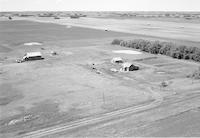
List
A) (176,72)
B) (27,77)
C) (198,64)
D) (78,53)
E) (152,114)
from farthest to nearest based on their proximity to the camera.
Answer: (78,53) → (198,64) → (176,72) → (27,77) → (152,114)

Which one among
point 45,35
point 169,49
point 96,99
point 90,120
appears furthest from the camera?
point 45,35

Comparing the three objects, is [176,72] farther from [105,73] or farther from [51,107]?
[51,107]

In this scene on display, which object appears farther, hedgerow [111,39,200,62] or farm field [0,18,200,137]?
hedgerow [111,39,200,62]

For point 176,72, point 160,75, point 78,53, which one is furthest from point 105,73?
point 78,53

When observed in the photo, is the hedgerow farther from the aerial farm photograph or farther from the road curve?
the road curve

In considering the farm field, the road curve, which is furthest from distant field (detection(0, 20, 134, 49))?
the road curve

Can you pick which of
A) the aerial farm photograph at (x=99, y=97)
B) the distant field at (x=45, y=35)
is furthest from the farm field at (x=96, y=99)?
the distant field at (x=45, y=35)

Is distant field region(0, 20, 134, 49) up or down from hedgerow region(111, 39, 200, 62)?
down

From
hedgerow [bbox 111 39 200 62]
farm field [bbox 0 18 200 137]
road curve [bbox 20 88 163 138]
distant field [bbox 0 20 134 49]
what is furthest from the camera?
distant field [bbox 0 20 134 49]

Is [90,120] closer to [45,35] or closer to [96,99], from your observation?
[96,99]

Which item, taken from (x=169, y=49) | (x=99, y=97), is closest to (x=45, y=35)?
(x=169, y=49)

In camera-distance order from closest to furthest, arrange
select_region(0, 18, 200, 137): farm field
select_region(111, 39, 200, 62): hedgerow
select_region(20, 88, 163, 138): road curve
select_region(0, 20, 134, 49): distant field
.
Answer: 1. select_region(20, 88, 163, 138): road curve
2. select_region(0, 18, 200, 137): farm field
3. select_region(111, 39, 200, 62): hedgerow
4. select_region(0, 20, 134, 49): distant field
